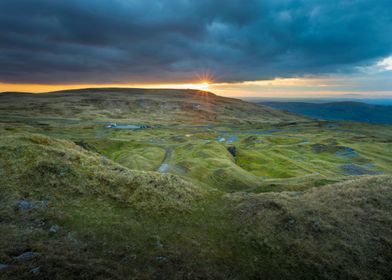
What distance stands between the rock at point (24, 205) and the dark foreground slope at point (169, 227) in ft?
0.28

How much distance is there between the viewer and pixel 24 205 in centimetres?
2280

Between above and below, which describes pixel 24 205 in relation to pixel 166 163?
above

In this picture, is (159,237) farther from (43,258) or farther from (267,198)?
(267,198)

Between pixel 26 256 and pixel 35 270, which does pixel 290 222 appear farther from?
pixel 26 256

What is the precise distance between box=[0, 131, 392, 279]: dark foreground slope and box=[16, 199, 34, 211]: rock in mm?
84

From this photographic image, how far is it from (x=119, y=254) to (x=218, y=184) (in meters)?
36.4

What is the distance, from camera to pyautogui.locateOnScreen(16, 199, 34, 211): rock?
2235cm

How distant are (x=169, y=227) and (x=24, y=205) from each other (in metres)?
14.5

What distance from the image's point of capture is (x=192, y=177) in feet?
183

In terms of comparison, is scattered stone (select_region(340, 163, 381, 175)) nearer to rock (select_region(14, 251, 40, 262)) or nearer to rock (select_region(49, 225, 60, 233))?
A: rock (select_region(49, 225, 60, 233))

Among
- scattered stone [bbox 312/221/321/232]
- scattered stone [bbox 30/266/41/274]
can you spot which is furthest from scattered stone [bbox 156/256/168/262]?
scattered stone [bbox 312/221/321/232]

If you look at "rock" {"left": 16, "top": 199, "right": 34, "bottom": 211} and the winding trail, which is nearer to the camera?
"rock" {"left": 16, "top": 199, "right": 34, "bottom": 211}

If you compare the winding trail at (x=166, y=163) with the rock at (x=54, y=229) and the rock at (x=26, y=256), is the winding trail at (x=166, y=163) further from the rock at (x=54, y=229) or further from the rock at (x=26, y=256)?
the rock at (x=26, y=256)

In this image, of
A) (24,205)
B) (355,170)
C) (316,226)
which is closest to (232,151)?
(355,170)
